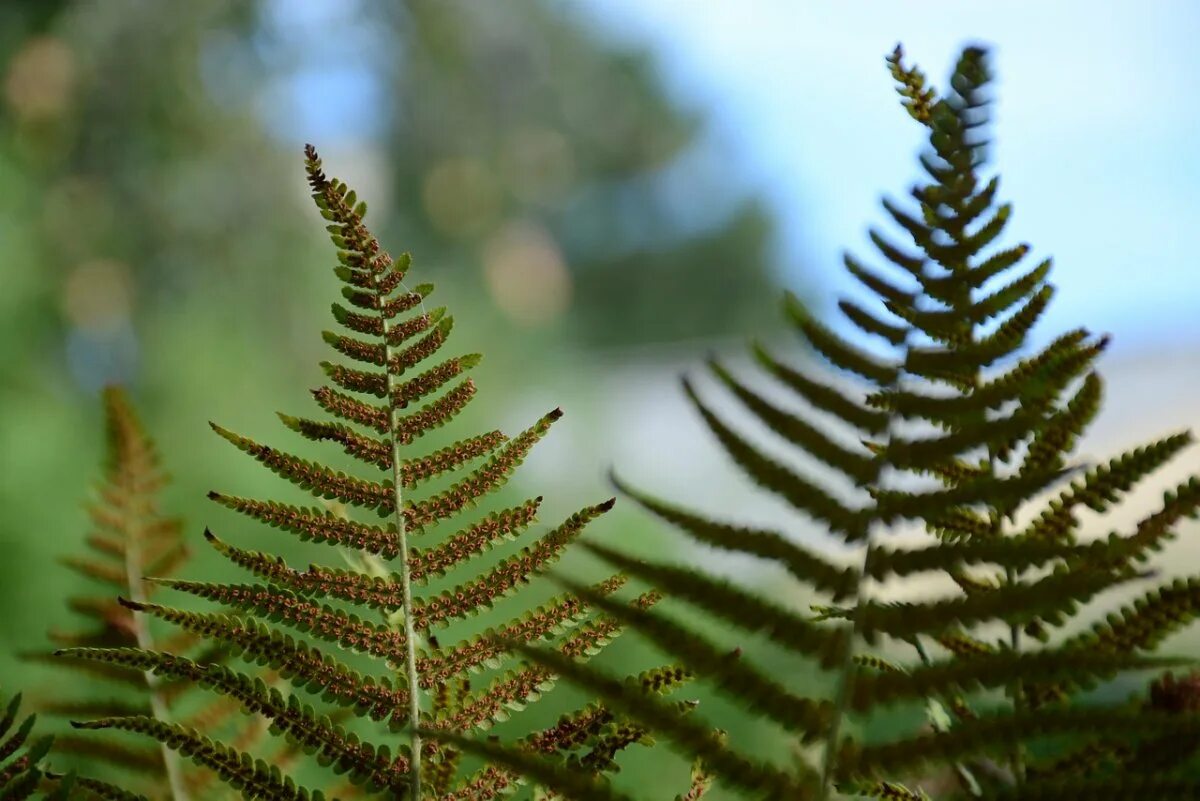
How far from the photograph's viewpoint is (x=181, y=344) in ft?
5.41

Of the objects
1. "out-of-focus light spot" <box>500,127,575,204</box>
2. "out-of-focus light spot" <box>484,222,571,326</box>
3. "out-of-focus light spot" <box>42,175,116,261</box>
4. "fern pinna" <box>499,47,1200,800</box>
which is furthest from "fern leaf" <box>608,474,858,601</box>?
"out-of-focus light spot" <box>500,127,575,204</box>

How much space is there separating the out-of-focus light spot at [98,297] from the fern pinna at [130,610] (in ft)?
7.50

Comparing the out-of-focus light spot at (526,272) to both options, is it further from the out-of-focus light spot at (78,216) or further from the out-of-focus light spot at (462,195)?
the out-of-focus light spot at (78,216)

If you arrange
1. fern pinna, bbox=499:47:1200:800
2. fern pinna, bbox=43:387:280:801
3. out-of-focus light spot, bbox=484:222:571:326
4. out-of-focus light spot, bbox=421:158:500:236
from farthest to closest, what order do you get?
out-of-focus light spot, bbox=421:158:500:236 → out-of-focus light spot, bbox=484:222:571:326 → fern pinna, bbox=43:387:280:801 → fern pinna, bbox=499:47:1200:800

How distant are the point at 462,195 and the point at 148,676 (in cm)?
607

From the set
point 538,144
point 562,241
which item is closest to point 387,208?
point 538,144

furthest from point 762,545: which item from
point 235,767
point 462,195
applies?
point 462,195

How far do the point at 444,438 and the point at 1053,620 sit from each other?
112 cm

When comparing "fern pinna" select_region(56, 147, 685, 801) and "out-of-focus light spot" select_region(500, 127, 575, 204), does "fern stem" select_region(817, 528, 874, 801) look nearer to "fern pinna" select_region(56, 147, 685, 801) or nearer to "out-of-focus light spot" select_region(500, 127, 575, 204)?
"fern pinna" select_region(56, 147, 685, 801)

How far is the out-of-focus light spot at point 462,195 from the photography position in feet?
20.0

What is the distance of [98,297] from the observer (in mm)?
2619

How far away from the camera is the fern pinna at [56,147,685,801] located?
0.20m

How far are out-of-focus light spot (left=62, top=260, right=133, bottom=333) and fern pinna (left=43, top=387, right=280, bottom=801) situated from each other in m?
2.29

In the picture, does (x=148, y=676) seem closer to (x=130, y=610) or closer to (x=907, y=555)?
(x=130, y=610)
